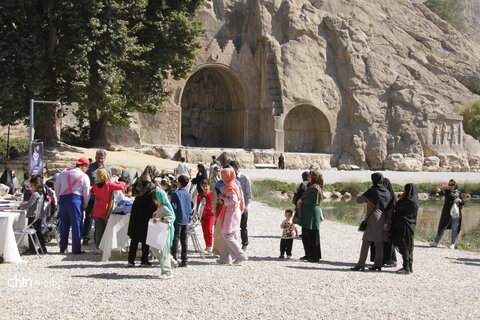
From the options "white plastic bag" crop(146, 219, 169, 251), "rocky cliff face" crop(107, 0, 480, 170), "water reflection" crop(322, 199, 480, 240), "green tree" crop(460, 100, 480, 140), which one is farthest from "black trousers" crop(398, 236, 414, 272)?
"green tree" crop(460, 100, 480, 140)

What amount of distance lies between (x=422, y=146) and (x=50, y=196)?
34847 mm

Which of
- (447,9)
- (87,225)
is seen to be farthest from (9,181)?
(447,9)

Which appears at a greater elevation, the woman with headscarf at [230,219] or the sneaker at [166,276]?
the woman with headscarf at [230,219]

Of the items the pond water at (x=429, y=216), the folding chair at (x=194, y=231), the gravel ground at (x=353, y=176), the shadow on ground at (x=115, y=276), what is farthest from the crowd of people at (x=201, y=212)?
the gravel ground at (x=353, y=176)

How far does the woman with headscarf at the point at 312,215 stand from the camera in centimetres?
1068

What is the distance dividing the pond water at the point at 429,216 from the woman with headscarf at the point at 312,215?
6236mm

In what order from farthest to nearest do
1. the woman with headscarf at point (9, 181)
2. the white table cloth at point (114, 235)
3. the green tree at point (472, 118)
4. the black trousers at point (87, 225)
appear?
the green tree at point (472, 118) < the woman with headscarf at point (9, 181) < the black trousers at point (87, 225) < the white table cloth at point (114, 235)

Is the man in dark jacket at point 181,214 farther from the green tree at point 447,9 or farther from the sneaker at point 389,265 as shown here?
the green tree at point 447,9

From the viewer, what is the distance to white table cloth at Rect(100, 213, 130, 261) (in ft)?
32.9

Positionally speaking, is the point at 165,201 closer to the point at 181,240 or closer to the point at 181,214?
the point at 181,214

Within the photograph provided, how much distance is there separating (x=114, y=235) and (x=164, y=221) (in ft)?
4.81

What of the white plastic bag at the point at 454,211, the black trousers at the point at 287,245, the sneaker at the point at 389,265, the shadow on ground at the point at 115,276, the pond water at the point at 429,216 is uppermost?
the white plastic bag at the point at 454,211

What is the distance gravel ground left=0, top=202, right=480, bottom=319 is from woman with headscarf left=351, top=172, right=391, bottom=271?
0.32 m

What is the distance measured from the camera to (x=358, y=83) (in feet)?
138
